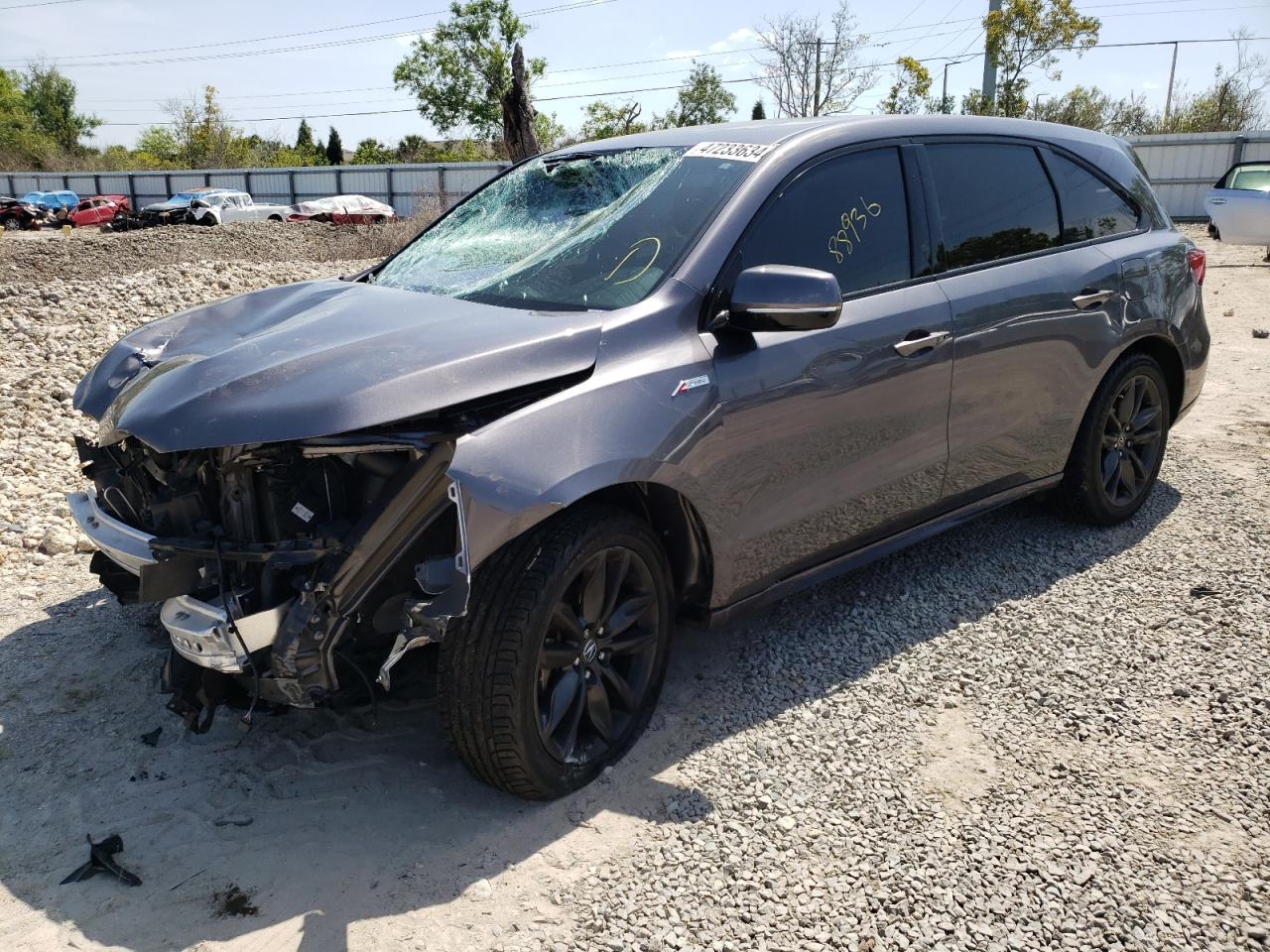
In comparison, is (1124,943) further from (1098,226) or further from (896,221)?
(1098,226)

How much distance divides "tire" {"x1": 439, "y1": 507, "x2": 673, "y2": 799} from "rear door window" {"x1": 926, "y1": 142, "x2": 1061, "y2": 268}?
188 centimetres

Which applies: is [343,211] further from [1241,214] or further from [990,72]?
[1241,214]

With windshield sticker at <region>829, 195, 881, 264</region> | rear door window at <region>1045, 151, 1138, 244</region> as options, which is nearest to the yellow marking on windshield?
windshield sticker at <region>829, 195, 881, 264</region>

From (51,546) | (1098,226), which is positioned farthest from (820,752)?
(51,546)

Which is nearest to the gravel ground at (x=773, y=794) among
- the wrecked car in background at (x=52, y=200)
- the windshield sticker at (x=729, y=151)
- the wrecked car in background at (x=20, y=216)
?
the windshield sticker at (x=729, y=151)

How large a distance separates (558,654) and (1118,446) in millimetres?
3308

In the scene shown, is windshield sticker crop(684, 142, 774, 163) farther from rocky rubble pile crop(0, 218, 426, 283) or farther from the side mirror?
rocky rubble pile crop(0, 218, 426, 283)

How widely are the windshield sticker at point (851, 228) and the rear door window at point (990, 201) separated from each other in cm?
39

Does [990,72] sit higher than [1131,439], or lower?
higher

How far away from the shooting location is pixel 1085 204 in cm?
452

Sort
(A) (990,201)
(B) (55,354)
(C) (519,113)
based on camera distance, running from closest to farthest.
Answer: (A) (990,201) < (B) (55,354) < (C) (519,113)

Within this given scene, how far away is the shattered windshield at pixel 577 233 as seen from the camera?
10.5ft

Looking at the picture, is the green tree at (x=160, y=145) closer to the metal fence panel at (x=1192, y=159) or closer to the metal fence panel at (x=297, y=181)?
the metal fence panel at (x=297, y=181)

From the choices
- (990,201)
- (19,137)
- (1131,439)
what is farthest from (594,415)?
(19,137)
